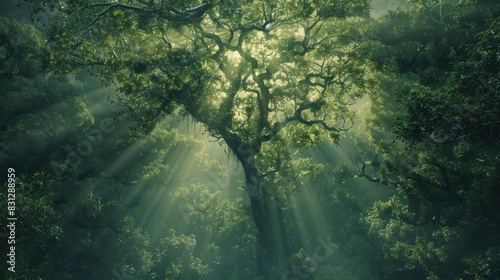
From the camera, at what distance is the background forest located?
12.0 meters

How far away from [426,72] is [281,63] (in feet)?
23.0

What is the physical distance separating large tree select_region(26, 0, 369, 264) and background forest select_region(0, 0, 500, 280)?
0.09 metres

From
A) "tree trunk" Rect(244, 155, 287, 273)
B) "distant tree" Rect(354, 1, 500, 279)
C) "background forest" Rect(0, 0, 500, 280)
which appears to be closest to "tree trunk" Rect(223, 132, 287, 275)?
"tree trunk" Rect(244, 155, 287, 273)

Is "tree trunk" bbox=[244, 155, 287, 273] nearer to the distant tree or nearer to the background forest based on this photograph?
the background forest

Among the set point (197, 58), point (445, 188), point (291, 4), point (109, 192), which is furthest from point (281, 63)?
point (109, 192)

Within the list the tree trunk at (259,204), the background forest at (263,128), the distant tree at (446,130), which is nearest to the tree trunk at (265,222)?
the tree trunk at (259,204)

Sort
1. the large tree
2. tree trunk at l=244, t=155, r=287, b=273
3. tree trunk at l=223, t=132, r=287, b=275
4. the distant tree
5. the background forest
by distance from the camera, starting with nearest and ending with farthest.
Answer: the distant tree < the background forest < the large tree < tree trunk at l=223, t=132, r=287, b=275 < tree trunk at l=244, t=155, r=287, b=273

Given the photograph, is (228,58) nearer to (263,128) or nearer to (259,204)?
(263,128)

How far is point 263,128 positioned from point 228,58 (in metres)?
4.30

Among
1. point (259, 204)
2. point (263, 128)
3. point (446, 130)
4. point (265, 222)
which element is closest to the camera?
point (446, 130)

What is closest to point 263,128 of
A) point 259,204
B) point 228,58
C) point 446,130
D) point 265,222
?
point 228,58

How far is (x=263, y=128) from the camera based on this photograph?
55.9 feet

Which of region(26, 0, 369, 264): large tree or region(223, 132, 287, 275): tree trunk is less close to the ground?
region(26, 0, 369, 264): large tree

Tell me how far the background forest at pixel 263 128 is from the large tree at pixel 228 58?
3.7 inches
